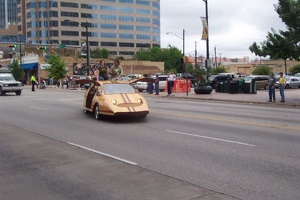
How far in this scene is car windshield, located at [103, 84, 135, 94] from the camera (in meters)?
14.0

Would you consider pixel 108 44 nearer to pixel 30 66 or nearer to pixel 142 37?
pixel 142 37

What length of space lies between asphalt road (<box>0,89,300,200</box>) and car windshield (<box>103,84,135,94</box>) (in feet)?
3.42

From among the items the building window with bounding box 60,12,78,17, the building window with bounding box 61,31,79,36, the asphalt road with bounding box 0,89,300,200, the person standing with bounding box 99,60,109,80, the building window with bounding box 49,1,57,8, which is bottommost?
the asphalt road with bounding box 0,89,300,200

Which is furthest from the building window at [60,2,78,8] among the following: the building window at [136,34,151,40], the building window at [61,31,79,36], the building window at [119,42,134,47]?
the building window at [136,34,151,40]

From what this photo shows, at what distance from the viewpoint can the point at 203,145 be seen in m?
9.27

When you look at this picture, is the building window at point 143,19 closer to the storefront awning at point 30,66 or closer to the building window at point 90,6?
the building window at point 90,6

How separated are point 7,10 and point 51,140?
657 ft

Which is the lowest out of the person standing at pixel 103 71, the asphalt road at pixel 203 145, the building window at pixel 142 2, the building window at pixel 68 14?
the asphalt road at pixel 203 145

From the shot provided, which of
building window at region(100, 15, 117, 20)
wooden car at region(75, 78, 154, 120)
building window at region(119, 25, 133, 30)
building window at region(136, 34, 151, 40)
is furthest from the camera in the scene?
building window at region(136, 34, 151, 40)

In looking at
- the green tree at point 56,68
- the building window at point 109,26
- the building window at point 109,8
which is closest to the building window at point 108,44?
the building window at point 109,26

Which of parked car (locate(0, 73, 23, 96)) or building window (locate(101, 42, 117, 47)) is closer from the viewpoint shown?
parked car (locate(0, 73, 23, 96))

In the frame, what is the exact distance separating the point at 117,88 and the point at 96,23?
119319mm

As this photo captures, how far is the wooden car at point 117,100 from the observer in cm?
1309

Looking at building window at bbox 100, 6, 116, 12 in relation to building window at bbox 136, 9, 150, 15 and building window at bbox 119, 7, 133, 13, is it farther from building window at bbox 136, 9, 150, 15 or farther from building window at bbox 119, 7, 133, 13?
building window at bbox 136, 9, 150, 15
